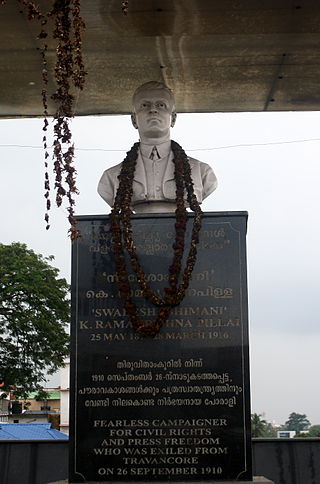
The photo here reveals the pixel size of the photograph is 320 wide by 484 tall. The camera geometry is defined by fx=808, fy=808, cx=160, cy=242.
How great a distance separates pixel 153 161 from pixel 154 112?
1.57 feet

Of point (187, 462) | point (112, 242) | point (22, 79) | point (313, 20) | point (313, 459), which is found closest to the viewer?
point (187, 462)

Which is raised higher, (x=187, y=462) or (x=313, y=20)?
(x=313, y=20)

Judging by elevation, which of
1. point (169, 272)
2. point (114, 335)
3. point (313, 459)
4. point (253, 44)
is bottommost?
point (313, 459)

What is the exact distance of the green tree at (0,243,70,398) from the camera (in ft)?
72.3

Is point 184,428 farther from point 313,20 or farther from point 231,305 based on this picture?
point 313,20

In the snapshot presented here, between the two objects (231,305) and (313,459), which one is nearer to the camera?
(231,305)

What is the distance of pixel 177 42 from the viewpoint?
29.6ft

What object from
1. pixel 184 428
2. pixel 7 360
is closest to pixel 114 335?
pixel 184 428

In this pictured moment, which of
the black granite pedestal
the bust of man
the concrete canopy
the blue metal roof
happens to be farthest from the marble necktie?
the blue metal roof

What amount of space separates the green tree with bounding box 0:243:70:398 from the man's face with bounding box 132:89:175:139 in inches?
587

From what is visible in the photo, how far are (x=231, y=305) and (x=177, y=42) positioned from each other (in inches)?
145

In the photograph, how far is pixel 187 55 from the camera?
9.38 meters

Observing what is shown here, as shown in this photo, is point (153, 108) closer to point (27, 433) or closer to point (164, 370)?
point (164, 370)

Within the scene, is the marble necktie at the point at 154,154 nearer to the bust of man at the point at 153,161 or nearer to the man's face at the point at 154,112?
the bust of man at the point at 153,161
